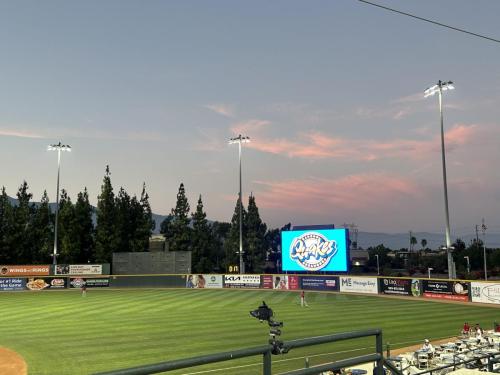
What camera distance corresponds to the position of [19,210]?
81.2 meters

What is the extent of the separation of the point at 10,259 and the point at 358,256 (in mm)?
107769

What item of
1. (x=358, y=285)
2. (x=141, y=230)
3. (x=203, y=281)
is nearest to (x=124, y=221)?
(x=141, y=230)

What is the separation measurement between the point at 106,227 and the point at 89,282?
22.7m

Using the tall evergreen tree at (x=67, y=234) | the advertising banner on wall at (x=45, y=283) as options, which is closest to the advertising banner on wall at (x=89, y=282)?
the advertising banner on wall at (x=45, y=283)

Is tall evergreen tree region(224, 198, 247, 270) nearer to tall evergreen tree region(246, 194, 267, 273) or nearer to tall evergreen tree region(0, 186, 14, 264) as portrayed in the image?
tall evergreen tree region(246, 194, 267, 273)

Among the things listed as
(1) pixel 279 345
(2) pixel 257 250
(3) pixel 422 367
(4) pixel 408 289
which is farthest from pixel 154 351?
(2) pixel 257 250

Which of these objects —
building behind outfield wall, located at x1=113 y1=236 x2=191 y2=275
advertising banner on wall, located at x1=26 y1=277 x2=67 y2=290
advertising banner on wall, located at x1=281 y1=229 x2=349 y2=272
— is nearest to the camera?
advertising banner on wall, located at x1=281 y1=229 x2=349 y2=272

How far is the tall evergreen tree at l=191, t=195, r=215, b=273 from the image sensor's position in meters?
89.8

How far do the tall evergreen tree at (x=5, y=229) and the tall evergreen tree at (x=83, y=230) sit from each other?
1066 centimetres

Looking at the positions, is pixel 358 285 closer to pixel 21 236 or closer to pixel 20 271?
pixel 20 271

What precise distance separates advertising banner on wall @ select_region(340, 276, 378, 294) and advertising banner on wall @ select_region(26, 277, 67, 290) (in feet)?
119

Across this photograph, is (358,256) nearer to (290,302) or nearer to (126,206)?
(126,206)

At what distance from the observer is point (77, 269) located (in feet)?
210

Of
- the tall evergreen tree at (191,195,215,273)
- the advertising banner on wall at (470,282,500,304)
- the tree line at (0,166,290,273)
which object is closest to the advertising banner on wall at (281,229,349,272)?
the advertising banner on wall at (470,282,500,304)
